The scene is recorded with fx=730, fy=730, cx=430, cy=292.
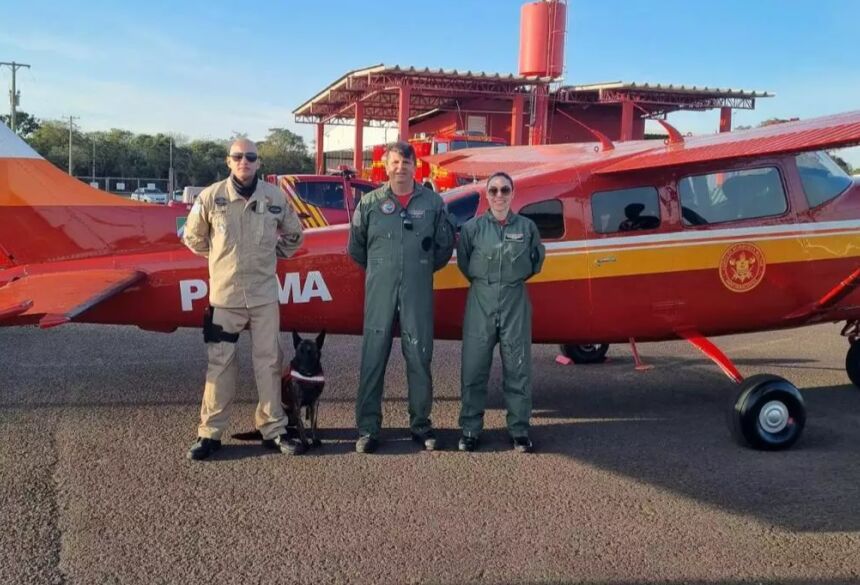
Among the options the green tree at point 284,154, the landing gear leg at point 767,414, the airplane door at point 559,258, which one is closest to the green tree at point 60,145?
the green tree at point 284,154

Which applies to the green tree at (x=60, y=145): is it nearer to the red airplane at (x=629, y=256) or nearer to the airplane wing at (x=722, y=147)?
the red airplane at (x=629, y=256)

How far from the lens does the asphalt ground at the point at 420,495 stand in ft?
12.0

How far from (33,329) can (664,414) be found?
25.4 ft

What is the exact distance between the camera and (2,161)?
239 inches

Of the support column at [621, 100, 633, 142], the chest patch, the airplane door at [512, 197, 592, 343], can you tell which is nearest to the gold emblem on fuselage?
the airplane door at [512, 197, 592, 343]

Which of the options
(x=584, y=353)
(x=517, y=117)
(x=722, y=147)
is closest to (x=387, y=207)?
(x=722, y=147)

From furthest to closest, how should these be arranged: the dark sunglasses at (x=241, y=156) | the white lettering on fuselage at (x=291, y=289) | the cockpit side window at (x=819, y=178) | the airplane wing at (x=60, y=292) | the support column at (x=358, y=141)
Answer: the support column at (x=358, y=141) < the cockpit side window at (x=819, y=178) < the white lettering on fuselage at (x=291, y=289) < the dark sunglasses at (x=241, y=156) < the airplane wing at (x=60, y=292)

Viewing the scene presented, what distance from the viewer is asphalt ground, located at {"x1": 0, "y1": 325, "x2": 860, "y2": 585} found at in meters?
3.67

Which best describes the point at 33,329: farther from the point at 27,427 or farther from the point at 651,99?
the point at 651,99

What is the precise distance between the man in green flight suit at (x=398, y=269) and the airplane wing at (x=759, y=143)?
5.15ft

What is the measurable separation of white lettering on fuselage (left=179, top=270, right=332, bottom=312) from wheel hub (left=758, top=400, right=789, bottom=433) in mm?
3407

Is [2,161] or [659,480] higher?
[2,161]

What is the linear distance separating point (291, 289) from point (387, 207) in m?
1.05

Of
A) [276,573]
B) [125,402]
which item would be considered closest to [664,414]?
[276,573]
